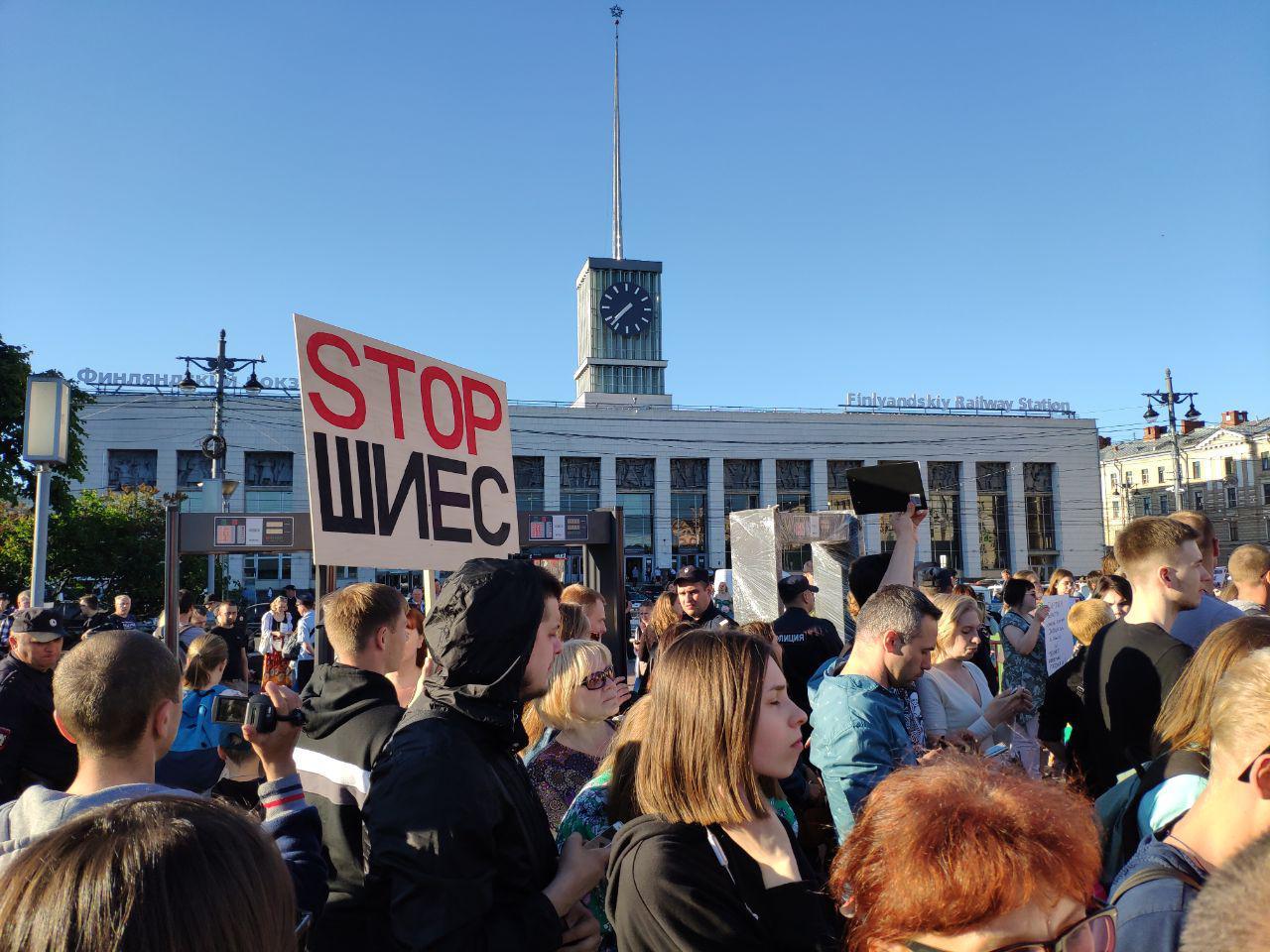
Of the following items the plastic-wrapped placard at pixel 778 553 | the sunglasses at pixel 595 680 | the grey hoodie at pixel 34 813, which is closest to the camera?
the grey hoodie at pixel 34 813

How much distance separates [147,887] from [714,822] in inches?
59.4

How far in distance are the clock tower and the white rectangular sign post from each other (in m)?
70.8

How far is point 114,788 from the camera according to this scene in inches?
89.3

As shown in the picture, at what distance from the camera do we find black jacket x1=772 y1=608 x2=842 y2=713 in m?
5.92

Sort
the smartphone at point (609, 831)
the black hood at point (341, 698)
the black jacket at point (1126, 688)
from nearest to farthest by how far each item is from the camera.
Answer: the smartphone at point (609, 831)
the black hood at point (341, 698)
the black jacket at point (1126, 688)

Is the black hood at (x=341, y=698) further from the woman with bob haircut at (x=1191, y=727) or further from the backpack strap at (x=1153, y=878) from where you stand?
the woman with bob haircut at (x=1191, y=727)

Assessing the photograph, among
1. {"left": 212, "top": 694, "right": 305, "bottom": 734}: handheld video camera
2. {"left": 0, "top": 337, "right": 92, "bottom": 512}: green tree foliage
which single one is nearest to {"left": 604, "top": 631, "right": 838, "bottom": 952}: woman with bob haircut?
{"left": 212, "top": 694, "right": 305, "bottom": 734}: handheld video camera

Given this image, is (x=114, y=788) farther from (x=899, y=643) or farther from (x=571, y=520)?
(x=571, y=520)

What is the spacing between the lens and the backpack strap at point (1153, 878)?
1.84 metres

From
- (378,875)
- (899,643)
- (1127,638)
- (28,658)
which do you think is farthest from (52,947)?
(28,658)

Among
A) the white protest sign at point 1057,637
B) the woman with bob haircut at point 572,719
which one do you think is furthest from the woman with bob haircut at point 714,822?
the white protest sign at point 1057,637

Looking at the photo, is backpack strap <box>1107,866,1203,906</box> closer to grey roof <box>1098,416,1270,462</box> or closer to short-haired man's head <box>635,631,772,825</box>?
short-haired man's head <box>635,631,772,825</box>

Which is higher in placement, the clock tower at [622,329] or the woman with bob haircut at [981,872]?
the clock tower at [622,329]

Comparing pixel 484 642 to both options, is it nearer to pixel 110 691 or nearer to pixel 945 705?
pixel 110 691
